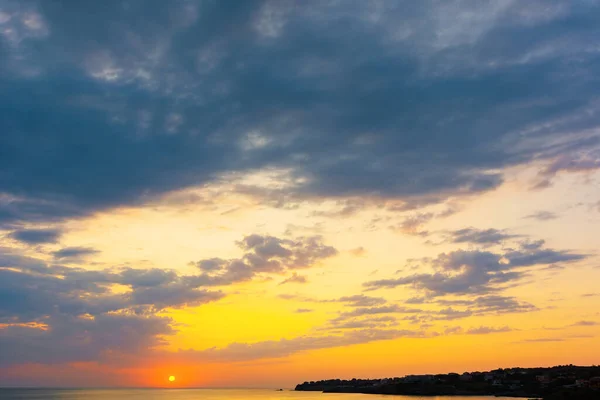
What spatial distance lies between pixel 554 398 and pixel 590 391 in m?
13.8

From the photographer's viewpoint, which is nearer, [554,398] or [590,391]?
[590,391]

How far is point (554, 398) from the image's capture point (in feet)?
530

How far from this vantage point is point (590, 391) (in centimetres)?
14988
